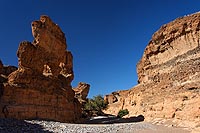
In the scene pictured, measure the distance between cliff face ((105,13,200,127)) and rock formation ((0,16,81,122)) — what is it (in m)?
12.1

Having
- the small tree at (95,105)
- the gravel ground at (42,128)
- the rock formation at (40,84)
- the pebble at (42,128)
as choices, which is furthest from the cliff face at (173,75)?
the small tree at (95,105)

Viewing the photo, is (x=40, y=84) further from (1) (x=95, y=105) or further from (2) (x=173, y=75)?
(1) (x=95, y=105)

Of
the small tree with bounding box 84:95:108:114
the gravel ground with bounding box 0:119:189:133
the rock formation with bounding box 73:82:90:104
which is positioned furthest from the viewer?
the rock formation with bounding box 73:82:90:104

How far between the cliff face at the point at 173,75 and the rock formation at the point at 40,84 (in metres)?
12.1

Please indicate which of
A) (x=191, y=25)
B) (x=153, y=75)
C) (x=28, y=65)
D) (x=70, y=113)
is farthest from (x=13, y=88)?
(x=191, y=25)

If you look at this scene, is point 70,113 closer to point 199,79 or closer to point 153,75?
point 153,75

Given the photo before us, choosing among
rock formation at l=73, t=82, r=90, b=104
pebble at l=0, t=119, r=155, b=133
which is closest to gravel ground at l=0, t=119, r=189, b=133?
pebble at l=0, t=119, r=155, b=133

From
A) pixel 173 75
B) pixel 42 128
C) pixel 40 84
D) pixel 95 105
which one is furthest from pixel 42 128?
pixel 95 105

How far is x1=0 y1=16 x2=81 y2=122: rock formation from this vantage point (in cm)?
2669

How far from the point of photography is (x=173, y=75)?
30.8 meters

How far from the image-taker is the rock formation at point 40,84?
1051 inches

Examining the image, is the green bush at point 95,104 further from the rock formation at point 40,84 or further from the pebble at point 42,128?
the pebble at point 42,128

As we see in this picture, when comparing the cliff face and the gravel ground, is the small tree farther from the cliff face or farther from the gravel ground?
the gravel ground

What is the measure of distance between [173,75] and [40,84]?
17.9 meters
